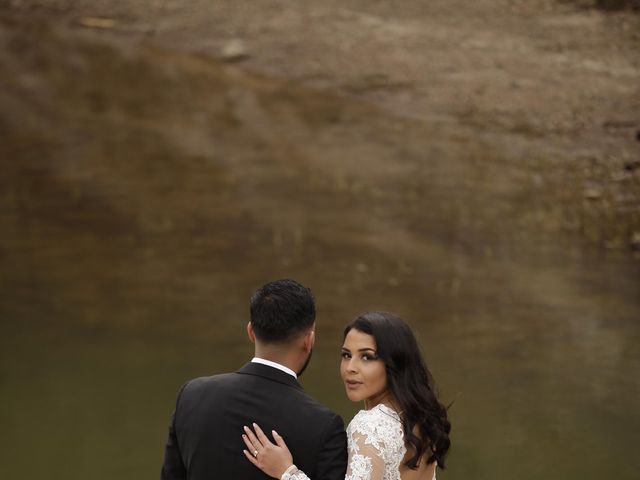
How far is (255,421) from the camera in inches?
99.3

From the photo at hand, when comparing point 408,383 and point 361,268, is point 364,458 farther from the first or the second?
point 361,268

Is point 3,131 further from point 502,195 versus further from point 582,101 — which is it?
point 582,101

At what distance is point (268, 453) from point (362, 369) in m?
0.35

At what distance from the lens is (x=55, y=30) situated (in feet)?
37.8

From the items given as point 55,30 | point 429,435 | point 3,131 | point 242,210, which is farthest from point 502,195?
point 429,435

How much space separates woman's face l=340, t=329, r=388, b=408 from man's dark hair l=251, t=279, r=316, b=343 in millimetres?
234

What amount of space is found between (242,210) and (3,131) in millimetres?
2441

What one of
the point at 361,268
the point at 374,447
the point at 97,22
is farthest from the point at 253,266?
the point at 374,447

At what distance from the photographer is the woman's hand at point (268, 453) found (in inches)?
97.9

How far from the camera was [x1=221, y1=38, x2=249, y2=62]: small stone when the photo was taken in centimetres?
1113

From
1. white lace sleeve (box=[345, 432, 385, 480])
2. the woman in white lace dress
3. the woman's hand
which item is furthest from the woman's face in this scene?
the woman's hand

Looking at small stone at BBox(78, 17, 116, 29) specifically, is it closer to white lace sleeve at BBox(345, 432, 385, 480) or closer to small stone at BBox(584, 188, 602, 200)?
small stone at BBox(584, 188, 602, 200)

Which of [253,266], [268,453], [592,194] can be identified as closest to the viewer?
[268,453]

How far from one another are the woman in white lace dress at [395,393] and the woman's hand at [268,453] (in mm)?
208
